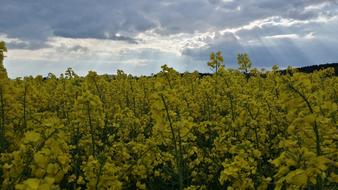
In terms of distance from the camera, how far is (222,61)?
9.26 metres

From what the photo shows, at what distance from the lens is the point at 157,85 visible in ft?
14.9

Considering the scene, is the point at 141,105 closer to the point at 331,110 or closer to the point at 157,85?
the point at 157,85

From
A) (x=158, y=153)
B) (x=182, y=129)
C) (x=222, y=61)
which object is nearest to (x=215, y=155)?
(x=158, y=153)

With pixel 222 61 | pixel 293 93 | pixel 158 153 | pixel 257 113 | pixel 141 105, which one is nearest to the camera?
pixel 293 93

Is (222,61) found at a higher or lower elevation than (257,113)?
higher

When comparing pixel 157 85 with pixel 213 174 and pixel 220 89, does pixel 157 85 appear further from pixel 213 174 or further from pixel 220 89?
pixel 220 89

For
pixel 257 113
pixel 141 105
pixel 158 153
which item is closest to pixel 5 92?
pixel 158 153

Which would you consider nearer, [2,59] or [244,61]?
[2,59]

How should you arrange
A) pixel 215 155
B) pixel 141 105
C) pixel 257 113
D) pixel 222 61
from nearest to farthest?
pixel 215 155 → pixel 257 113 → pixel 222 61 → pixel 141 105

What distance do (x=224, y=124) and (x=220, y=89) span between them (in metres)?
2.50

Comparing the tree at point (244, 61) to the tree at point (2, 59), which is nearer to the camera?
the tree at point (2, 59)

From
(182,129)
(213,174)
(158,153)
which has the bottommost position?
(213,174)

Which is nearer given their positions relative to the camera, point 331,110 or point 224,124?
point 331,110

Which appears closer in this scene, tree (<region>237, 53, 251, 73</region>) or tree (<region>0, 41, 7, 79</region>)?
tree (<region>0, 41, 7, 79</region>)
